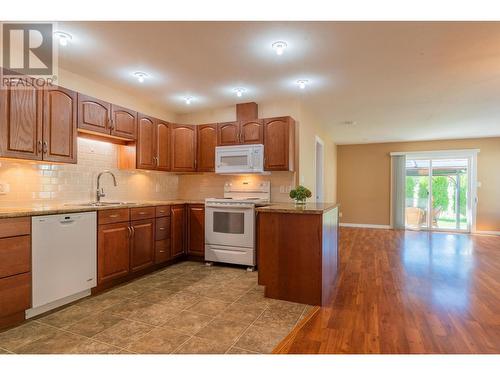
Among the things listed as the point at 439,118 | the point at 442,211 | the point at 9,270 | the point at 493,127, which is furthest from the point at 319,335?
the point at 442,211

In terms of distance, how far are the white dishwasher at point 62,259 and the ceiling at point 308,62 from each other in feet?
5.31

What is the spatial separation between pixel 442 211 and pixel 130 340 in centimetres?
785

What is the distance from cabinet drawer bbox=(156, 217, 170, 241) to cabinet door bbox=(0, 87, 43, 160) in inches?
58.8

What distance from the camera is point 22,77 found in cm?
244

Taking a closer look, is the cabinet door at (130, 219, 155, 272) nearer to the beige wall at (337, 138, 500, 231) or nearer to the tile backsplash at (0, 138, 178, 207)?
the tile backsplash at (0, 138, 178, 207)

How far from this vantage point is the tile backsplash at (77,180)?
266 cm

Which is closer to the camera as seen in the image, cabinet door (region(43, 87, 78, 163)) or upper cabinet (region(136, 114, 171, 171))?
cabinet door (region(43, 87, 78, 163))

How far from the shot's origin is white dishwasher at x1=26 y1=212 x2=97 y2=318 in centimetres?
226

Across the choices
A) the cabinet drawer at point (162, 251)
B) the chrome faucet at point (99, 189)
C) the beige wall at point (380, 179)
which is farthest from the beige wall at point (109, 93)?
the beige wall at point (380, 179)

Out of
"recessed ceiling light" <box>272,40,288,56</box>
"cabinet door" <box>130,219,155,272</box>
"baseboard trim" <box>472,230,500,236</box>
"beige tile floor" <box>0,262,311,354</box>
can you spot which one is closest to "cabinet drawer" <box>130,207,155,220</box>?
"cabinet door" <box>130,219,155,272</box>

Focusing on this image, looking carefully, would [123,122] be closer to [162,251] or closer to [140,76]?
[140,76]

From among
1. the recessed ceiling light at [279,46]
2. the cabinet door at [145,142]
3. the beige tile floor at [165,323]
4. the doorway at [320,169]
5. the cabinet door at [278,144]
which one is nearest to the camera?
the beige tile floor at [165,323]

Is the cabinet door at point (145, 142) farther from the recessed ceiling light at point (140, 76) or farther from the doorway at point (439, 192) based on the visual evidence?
the doorway at point (439, 192)

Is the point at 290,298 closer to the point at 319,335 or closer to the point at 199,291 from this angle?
the point at 319,335
